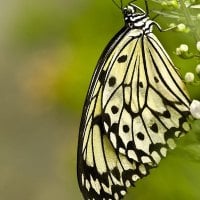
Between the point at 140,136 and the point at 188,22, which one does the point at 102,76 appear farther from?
the point at 188,22

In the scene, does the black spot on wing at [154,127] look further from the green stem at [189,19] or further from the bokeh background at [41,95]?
the bokeh background at [41,95]

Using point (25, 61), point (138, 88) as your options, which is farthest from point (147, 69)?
point (25, 61)

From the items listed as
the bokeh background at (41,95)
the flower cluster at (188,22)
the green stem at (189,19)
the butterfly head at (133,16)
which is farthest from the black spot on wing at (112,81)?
the bokeh background at (41,95)

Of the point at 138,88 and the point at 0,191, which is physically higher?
the point at 138,88

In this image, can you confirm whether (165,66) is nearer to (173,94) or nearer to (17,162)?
(173,94)

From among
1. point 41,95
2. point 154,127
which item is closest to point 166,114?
point 154,127

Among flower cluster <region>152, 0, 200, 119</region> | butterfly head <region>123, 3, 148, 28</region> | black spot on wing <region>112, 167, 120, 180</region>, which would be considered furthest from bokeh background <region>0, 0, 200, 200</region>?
flower cluster <region>152, 0, 200, 119</region>

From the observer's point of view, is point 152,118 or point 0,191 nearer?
point 152,118
